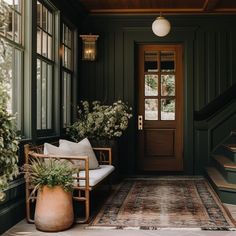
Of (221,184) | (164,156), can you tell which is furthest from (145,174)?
(221,184)

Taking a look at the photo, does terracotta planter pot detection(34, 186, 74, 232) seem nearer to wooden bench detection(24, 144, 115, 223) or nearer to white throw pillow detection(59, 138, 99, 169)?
wooden bench detection(24, 144, 115, 223)

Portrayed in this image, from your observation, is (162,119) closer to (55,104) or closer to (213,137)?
(213,137)

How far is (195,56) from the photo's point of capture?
25.0 ft

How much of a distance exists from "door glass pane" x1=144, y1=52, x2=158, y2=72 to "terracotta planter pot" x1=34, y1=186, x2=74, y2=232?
4178 mm

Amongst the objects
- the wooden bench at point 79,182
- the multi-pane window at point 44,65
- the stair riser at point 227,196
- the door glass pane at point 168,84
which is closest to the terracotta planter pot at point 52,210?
the wooden bench at point 79,182

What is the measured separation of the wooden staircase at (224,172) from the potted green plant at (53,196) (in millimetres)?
2143

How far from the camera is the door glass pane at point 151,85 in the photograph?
7.76m

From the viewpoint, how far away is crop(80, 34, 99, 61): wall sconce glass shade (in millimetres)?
7422

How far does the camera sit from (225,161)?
20.7 ft

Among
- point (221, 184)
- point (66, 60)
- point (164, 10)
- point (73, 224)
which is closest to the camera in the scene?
point (73, 224)

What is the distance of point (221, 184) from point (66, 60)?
3131 mm

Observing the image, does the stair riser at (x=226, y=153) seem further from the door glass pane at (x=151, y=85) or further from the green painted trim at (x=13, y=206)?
the green painted trim at (x=13, y=206)

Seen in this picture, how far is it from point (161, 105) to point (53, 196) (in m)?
4.10

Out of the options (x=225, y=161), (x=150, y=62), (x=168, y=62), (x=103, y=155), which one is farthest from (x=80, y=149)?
(x=168, y=62)
